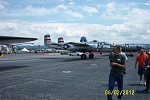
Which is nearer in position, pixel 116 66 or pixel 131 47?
pixel 116 66

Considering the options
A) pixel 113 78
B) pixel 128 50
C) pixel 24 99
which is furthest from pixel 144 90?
pixel 128 50

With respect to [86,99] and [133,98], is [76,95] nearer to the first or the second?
[86,99]

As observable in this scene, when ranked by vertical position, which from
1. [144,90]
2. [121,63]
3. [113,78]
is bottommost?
[144,90]

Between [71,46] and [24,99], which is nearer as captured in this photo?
[24,99]

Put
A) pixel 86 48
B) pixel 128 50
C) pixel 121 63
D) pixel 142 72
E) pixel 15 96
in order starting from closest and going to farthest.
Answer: pixel 121 63 < pixel 15 96 < pixel 142 72 < pixel 86 48 < pixel 128 50

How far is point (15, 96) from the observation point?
Result: 8.68 m

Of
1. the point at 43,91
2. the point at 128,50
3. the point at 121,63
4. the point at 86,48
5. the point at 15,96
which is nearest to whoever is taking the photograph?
the point at 121,63

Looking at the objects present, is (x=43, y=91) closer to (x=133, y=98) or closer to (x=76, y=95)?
(x=76, y=95)

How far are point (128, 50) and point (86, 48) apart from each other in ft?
51.8

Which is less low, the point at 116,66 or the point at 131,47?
the point at 131,47

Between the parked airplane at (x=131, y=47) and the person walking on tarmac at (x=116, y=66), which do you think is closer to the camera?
the person walking on tarmac at (x=116, y=66)

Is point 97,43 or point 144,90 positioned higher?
point 97,43

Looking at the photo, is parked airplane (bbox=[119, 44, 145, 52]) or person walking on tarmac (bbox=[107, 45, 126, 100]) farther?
parked airplane (bbox=[119, 44, 145, 52])

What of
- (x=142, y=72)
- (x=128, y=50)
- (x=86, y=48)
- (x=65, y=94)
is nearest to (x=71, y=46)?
(x=86, y=48)
